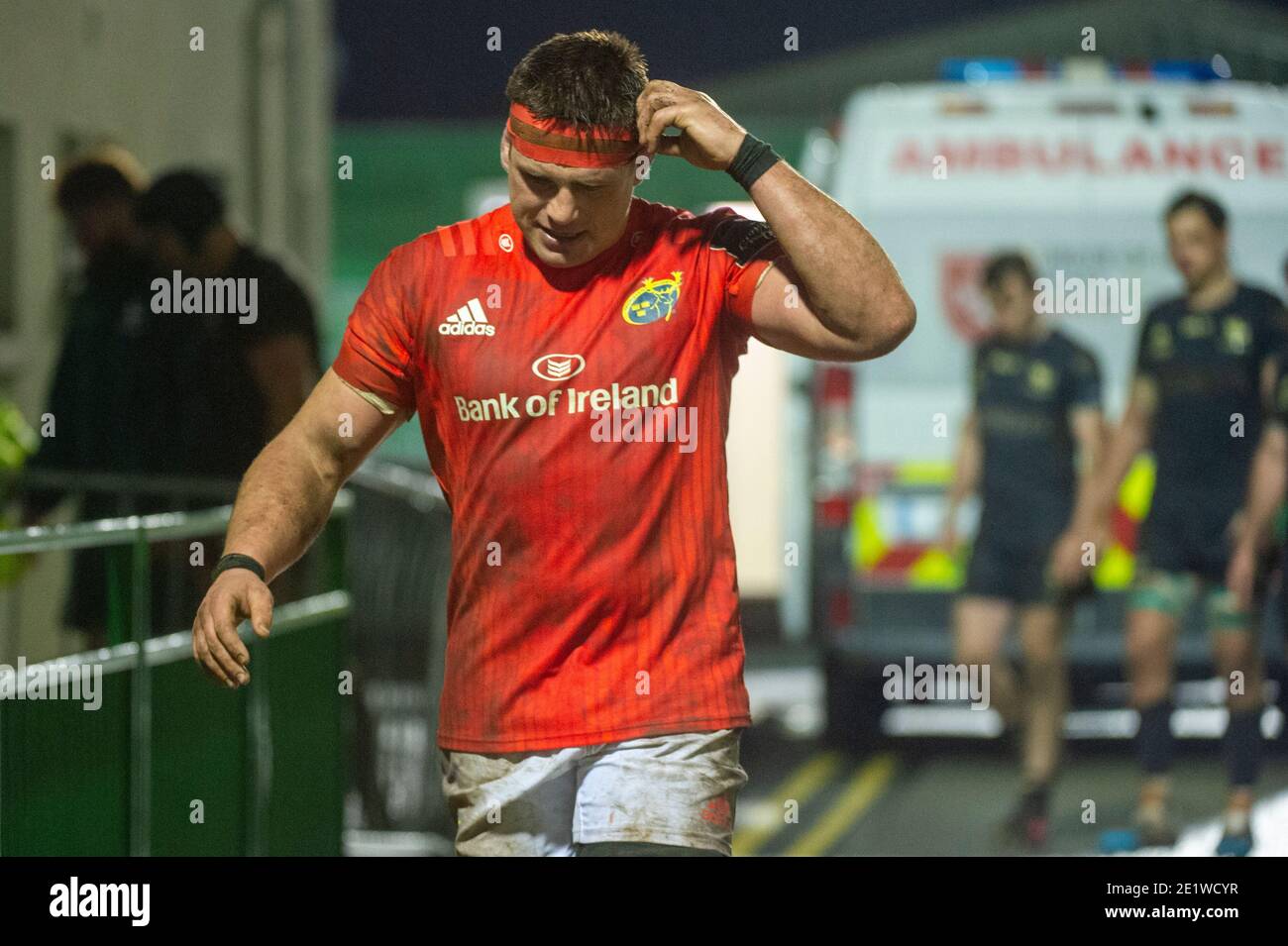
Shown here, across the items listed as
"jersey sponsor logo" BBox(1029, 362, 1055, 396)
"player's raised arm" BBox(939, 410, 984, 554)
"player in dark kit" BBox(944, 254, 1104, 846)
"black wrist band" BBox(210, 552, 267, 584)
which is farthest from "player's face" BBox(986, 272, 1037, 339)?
"black wrist band" BBox(210, 552, 267, 584)

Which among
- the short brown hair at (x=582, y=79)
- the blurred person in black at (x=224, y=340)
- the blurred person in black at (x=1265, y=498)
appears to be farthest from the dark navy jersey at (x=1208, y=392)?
the short brown hair at (x=582, y=79)

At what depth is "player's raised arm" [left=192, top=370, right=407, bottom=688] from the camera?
13.4 feet

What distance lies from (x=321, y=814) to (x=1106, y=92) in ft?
20.3

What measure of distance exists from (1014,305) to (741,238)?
5819mm

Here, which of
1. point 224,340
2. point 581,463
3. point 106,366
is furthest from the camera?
point 106,366

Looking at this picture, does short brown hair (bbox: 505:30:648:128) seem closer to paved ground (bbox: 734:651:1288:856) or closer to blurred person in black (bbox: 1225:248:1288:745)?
blurred person in black (bbox: 1225:248:1288:745)

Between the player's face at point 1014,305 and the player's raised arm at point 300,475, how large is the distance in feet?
19.5

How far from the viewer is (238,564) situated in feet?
13.1

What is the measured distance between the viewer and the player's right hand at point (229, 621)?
3.81m

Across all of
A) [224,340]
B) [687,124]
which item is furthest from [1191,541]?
[687,124]
